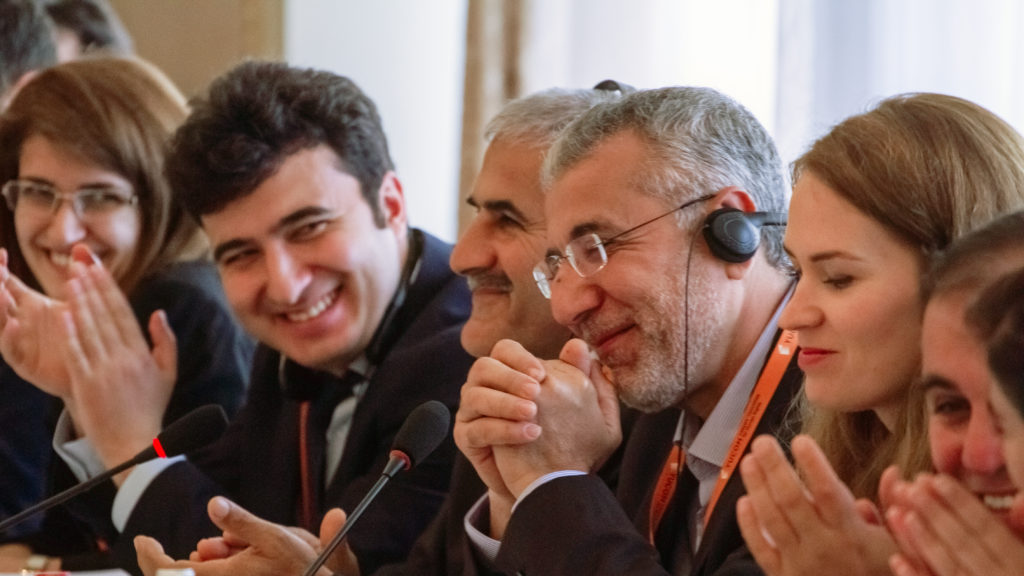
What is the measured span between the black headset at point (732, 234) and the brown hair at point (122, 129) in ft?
4.98

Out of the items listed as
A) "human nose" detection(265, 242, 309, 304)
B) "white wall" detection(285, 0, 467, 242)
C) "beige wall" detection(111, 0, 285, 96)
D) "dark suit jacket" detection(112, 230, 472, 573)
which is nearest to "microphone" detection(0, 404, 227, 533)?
"dark suit jacket" detection(112, 230, 472, 573)

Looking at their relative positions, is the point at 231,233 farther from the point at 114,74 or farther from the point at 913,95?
the point at 913,95

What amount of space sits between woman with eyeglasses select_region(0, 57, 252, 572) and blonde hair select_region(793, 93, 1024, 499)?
1644mm

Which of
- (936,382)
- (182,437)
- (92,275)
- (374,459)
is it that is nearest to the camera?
(936,382)

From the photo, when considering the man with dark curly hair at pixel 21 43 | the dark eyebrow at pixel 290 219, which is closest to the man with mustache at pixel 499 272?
the dark eyebrow at pixel 290 219

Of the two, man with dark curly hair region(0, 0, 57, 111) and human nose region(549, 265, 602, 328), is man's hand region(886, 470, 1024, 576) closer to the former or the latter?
human nose region(549, 265, 602, 328)

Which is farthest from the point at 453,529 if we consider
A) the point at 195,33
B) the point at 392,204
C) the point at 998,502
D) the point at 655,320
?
the point at 195,33

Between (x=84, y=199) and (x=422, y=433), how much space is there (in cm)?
153

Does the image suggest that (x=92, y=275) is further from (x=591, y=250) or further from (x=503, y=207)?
(x=591, y=250)

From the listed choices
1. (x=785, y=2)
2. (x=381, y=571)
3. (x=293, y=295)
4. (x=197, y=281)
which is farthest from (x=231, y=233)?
(x=785, y=2)

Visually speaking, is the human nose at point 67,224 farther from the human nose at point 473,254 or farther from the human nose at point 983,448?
the human nose at point 983,448

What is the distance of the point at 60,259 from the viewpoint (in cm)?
295

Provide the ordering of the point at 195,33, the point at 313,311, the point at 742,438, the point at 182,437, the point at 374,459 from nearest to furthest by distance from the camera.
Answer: the point at 742,438, the point at 182,437, the point at 374,459, the point at 313,311, the point at 195,33

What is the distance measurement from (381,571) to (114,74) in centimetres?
153
